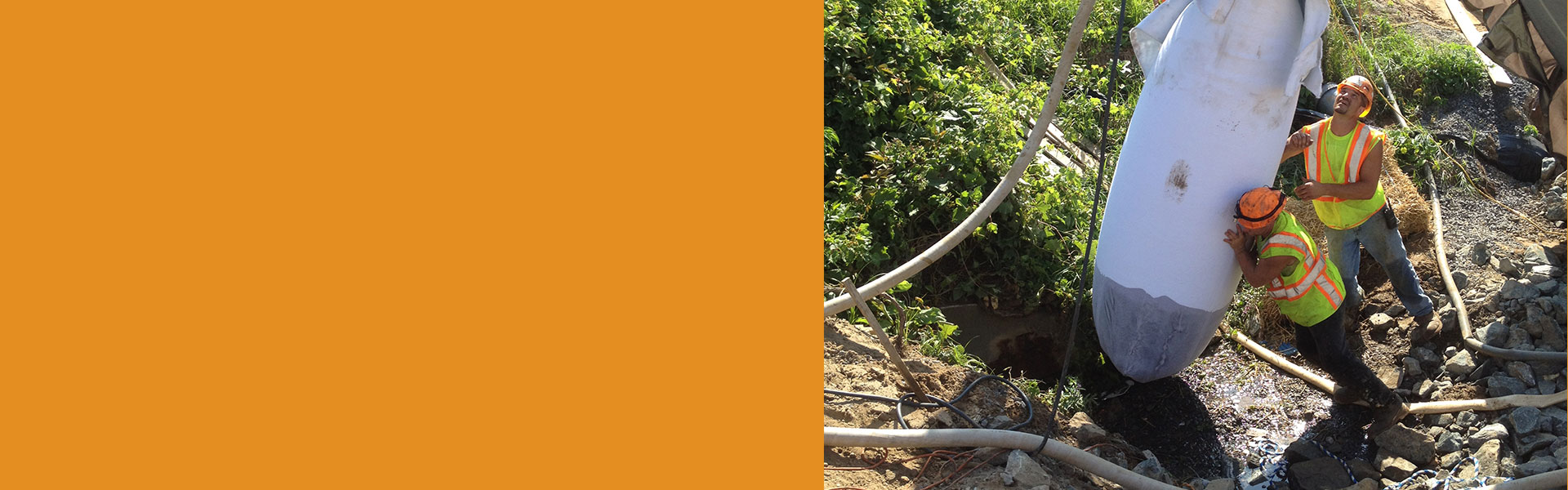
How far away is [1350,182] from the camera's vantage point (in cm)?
563

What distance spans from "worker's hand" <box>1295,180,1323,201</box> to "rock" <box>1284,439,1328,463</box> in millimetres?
1247

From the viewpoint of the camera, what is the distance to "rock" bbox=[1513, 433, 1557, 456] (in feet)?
17.0

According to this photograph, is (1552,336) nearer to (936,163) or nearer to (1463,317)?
(1463,317)

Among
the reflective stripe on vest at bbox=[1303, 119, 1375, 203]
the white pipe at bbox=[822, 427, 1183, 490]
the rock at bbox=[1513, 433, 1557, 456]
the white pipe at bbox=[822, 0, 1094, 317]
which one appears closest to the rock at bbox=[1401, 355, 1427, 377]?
the rock at bbox=[1513, 433, 1557, 456]

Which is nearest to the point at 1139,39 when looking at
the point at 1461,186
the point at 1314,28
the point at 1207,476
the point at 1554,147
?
the point at 1314,28

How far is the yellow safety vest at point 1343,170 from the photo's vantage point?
18.1ft

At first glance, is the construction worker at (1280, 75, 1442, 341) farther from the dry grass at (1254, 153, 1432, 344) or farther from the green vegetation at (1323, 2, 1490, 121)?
the green vegetation at (1323, 2, 1490, 121)

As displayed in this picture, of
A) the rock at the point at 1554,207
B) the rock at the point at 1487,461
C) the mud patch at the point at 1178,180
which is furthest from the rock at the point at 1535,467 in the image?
the rock at the point at 1554,207

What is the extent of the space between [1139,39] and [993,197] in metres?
1.03

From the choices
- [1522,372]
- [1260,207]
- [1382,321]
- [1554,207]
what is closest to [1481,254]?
[1382,321]

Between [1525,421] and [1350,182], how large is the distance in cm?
127

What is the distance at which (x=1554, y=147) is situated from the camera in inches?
246

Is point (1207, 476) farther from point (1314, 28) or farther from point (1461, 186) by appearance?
point (1461, 186)

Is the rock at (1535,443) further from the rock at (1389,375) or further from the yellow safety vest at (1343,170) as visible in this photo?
the yellow safety vest at (1343,170)
